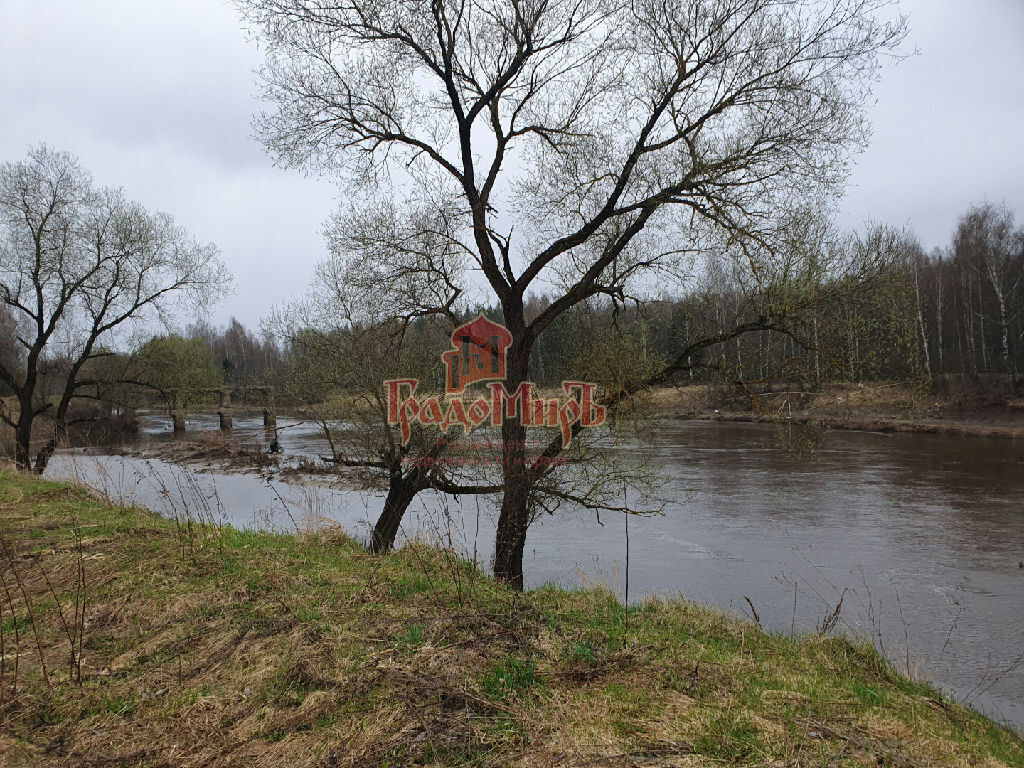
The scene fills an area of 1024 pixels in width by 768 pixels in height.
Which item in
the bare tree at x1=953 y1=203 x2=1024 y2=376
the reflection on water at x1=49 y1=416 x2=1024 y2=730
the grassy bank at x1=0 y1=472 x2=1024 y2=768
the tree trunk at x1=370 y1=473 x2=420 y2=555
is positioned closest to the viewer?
the grassy bank at x1=0 y1=472 x2=1024 y2=768

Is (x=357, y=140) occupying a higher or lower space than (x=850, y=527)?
higher

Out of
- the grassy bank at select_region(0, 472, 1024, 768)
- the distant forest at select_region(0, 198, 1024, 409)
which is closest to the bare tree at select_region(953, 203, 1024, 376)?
the distant forest at select_region(0, 198, 1024, 409)

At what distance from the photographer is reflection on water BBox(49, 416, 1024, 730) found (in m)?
7.97

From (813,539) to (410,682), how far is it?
11321mm

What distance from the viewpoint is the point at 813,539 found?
12.7 m

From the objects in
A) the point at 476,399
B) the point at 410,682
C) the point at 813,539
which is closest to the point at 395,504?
the point at 476,399

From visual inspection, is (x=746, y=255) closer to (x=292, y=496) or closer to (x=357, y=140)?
(x=357, y=140)

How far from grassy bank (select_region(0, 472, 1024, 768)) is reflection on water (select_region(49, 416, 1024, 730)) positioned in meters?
1.55

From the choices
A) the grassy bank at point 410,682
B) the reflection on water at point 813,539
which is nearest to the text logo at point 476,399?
the reflection on water at point 813,539

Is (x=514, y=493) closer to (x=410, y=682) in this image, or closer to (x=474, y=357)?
(x=474, y=357)

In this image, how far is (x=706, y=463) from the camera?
2119 centimetres

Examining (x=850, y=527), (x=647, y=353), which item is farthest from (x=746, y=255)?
(x=850, y=527)

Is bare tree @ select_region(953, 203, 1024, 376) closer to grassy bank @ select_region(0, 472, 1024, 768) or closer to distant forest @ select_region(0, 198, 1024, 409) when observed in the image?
distant forest @ select_region(0, 198, 1024, 409)

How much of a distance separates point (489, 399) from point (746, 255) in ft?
15.1
